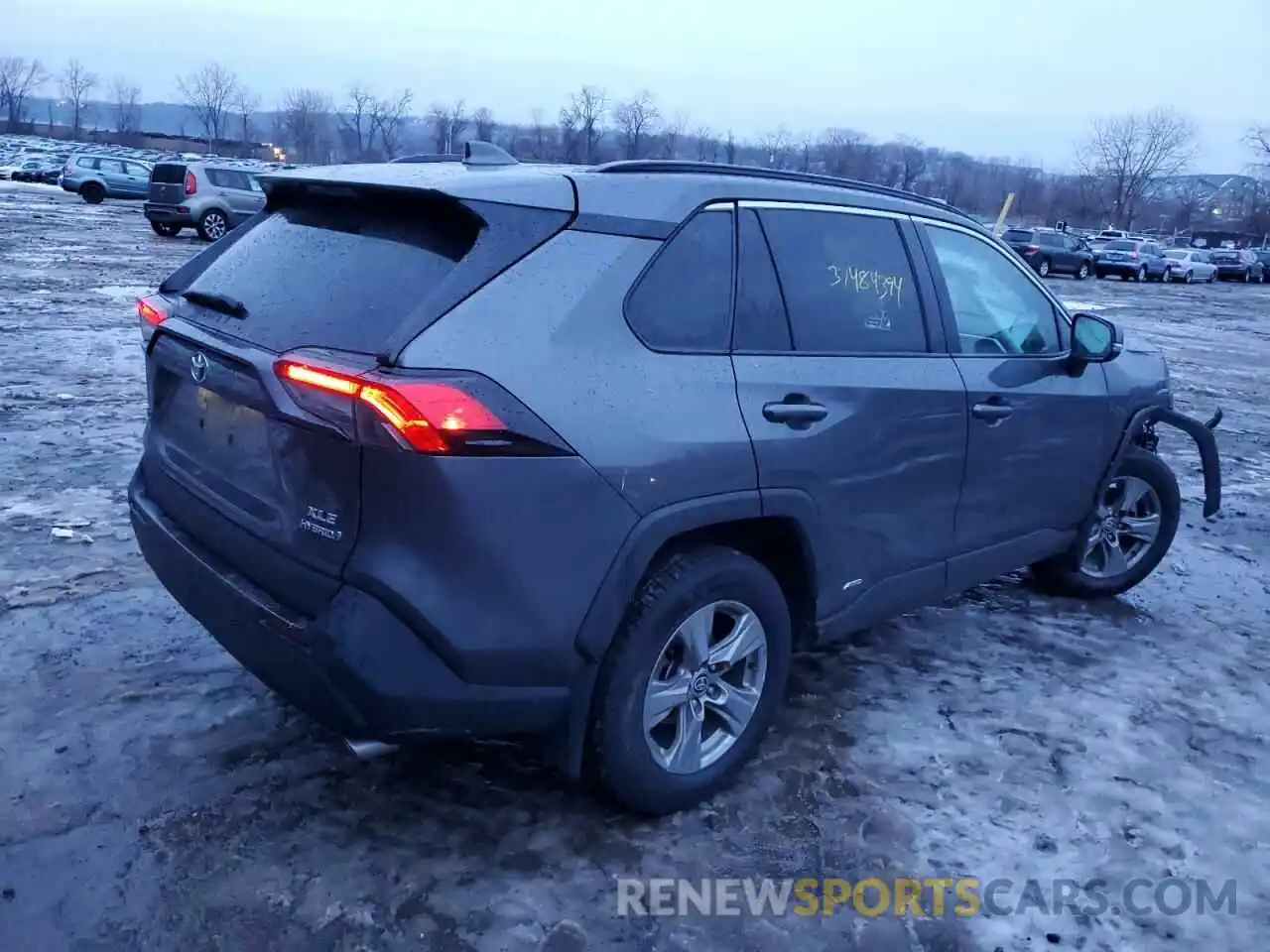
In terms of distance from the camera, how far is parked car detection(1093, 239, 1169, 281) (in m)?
38.0

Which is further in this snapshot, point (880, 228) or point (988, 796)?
point (880, 228)

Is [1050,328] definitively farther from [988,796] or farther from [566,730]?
[566,730]

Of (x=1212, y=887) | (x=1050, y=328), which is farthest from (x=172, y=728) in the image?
(x=1050, y=328)

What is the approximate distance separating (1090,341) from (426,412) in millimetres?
3116

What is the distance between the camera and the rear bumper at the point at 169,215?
23.7 m

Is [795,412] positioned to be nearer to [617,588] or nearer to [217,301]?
[617,588]

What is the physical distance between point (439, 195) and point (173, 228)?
2453cm

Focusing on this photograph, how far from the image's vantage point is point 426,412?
248 centimetres

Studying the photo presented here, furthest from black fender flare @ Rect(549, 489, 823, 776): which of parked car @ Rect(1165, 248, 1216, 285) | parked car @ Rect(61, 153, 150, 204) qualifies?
parked car @ Rect(1165, 248, 1216, 285)

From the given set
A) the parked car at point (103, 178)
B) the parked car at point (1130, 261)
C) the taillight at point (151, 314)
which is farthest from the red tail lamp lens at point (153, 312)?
the parked car at point (1130, 261)

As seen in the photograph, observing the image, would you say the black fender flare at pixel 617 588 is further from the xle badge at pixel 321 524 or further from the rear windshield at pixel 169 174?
the rear windshield at pixel 169 174

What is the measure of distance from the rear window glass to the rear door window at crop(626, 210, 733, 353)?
1.67ft

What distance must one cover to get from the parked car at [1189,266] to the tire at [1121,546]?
40.4 m

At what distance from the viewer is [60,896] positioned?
107 inches
